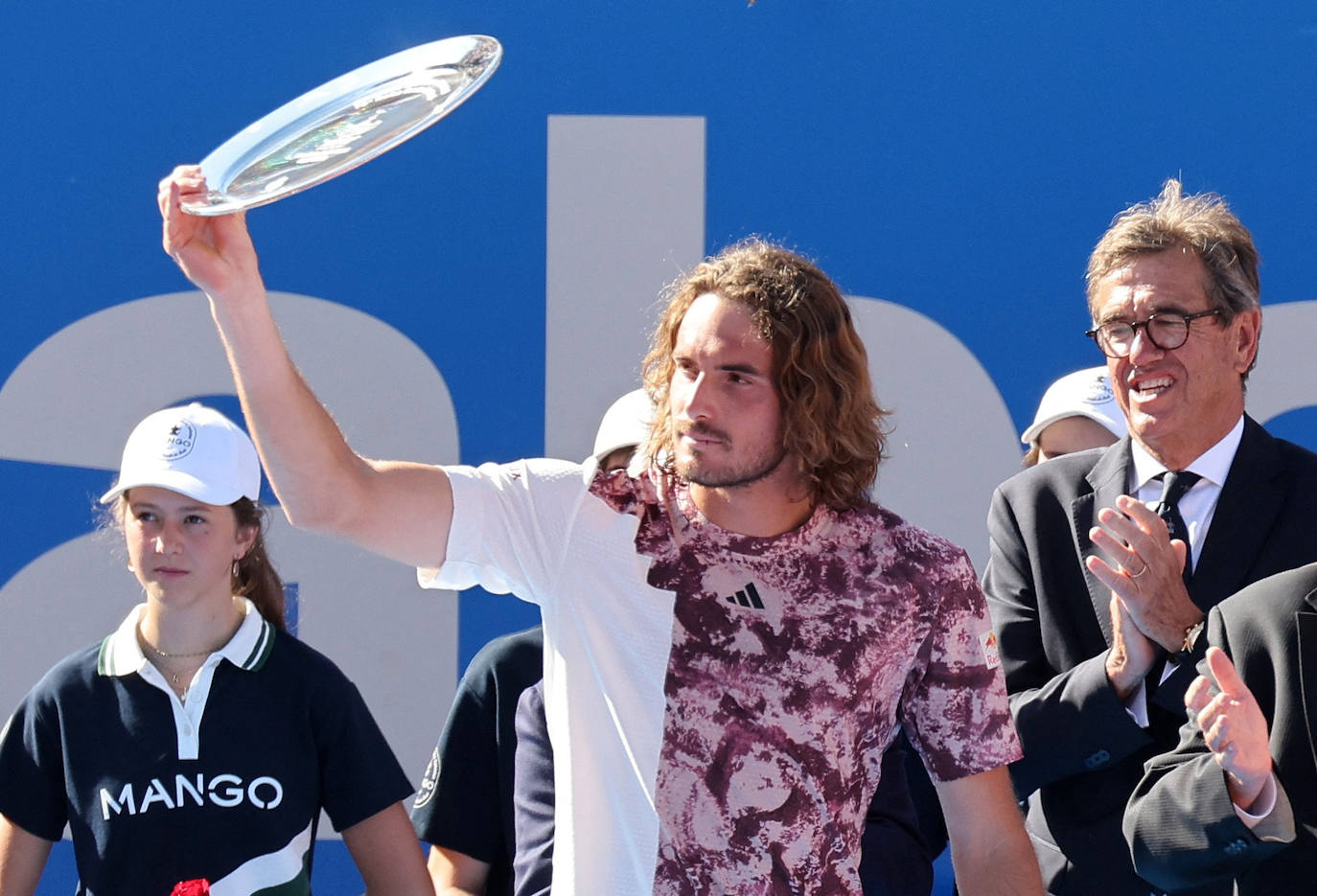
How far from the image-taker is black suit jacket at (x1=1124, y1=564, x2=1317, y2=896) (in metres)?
1.71

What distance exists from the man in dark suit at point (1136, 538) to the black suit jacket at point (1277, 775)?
6.6 inches

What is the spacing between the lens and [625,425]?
A: 2312 millimetres

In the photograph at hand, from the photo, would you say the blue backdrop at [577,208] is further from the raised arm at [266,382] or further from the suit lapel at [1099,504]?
the raised arm at [266,382]

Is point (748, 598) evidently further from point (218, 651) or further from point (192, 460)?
point (192, 460)

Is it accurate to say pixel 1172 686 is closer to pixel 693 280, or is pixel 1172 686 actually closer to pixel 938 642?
pixel 938 642

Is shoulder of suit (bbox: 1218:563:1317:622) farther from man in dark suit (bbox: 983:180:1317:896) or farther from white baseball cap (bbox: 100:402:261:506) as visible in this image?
white baseball cap (bbox: 100:402:261:506)

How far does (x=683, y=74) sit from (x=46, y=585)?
1763mm

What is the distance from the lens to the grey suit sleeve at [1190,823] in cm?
169

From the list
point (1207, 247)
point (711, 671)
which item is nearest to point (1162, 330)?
point (1207, 247)

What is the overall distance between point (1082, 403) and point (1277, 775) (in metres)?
1.20

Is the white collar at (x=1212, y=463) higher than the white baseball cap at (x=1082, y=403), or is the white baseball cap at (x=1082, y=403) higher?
the white baseball cap at (x=1082, y=403)

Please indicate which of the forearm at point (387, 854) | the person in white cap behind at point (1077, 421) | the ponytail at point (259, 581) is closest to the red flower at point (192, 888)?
the forearm at point (387, 854)

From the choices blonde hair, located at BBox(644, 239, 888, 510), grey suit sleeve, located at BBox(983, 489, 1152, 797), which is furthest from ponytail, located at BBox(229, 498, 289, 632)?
grey suit sleeve, located at BBox(983, 489, 1152, 797)

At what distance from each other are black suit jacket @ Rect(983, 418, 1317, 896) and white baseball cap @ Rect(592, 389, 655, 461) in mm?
600
